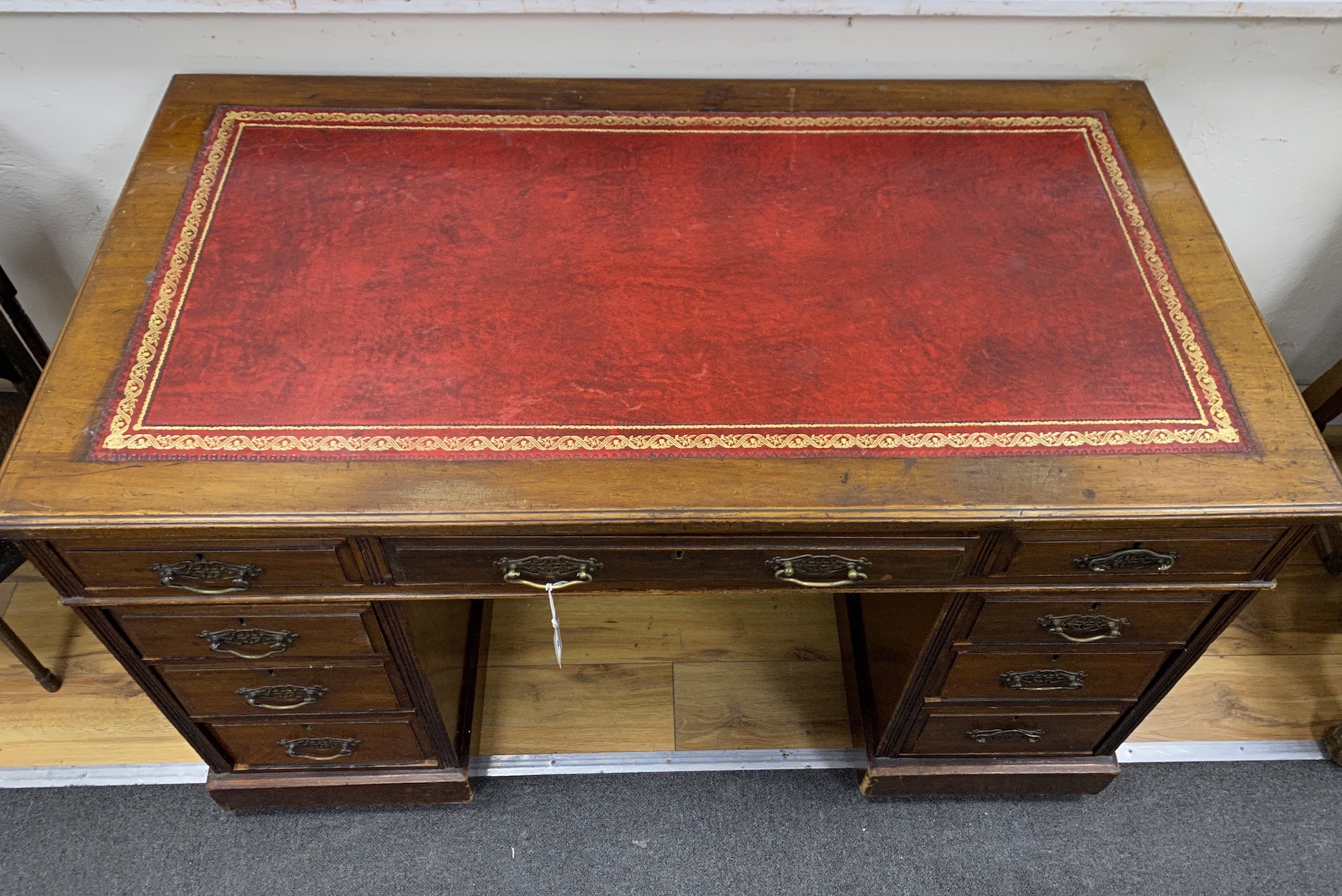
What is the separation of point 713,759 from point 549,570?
77 cm

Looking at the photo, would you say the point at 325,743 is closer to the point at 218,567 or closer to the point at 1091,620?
the point at 218,567

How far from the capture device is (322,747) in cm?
143

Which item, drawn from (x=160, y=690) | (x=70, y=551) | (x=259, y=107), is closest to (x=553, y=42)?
(x=259, y=107)

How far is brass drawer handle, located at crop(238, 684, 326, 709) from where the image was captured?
4.23 ft

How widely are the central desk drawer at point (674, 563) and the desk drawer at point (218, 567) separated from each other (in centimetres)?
7

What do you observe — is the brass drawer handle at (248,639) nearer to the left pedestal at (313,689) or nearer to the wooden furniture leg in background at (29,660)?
the left pedestal at (313,689)

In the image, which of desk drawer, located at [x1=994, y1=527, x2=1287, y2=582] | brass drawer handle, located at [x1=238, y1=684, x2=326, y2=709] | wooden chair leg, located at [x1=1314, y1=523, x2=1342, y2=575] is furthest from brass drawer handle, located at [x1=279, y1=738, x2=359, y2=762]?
wooden chair leg, located at [x1=1314, y1=523, x2=1342, y2=575]

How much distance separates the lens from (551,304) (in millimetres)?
→ 1111

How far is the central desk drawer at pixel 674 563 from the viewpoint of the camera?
102 centimetres

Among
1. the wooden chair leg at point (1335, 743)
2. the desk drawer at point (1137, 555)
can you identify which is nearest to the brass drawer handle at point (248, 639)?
the desk drawer at point (1137, 555)

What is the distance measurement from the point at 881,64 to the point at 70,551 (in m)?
1.23

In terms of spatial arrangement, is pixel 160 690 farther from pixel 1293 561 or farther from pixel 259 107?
pixel 1293 561

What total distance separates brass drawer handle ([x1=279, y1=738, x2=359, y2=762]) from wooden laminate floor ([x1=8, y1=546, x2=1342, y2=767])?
0.95 feet

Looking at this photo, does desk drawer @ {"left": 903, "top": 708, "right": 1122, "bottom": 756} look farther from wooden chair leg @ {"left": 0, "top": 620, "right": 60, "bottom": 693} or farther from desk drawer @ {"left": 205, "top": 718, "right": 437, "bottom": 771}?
wooden chair leg @ {"left": 0, "top": 620, "right": 60, "bottom": 693}
